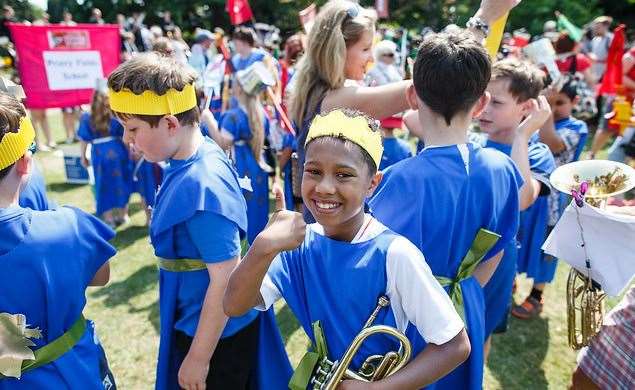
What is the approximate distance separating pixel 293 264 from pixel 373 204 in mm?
383

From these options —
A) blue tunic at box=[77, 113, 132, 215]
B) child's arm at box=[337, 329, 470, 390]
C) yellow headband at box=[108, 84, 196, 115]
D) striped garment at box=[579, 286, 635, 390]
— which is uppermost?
yellow headband at box=[108, 84, 196, 115]

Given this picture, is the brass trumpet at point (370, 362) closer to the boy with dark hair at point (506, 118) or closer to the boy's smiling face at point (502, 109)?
the boy with dark hair at point (506, 118)

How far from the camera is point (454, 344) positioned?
1.42 metres

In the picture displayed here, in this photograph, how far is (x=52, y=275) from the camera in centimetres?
165

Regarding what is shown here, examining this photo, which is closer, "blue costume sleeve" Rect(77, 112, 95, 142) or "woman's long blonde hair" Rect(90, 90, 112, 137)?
"woman's long blonde hair" Rect(90, 90, 112, 137)

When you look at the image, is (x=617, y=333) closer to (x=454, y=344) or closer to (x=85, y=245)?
(x=454, y=344)

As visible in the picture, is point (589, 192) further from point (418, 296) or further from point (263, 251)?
point (263, 251)

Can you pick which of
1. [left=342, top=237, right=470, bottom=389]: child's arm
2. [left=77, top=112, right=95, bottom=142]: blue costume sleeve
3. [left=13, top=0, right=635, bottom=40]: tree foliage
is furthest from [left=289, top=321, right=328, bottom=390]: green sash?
[left=13, top=0, right=635, bottom=40]: tree foliage

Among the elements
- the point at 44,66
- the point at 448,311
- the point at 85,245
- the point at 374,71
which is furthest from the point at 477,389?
the point at 44,66

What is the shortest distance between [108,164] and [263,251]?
5544 mm

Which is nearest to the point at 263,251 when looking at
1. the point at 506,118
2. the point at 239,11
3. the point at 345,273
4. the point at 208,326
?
the point at 345,273

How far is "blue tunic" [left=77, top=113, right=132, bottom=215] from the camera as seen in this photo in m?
6.13

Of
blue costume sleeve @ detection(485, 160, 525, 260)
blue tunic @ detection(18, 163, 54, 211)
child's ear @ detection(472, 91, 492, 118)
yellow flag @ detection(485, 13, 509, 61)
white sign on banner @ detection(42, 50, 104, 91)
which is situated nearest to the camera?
child's ear @ detection(472, 91, 492, 118)

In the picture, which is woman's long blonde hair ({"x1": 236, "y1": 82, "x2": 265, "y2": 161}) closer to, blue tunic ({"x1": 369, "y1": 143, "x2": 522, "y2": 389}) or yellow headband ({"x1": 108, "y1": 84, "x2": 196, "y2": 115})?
yellow headband ({"x1": 108, "y1": 84, "x2": 196, "y2": 115})
